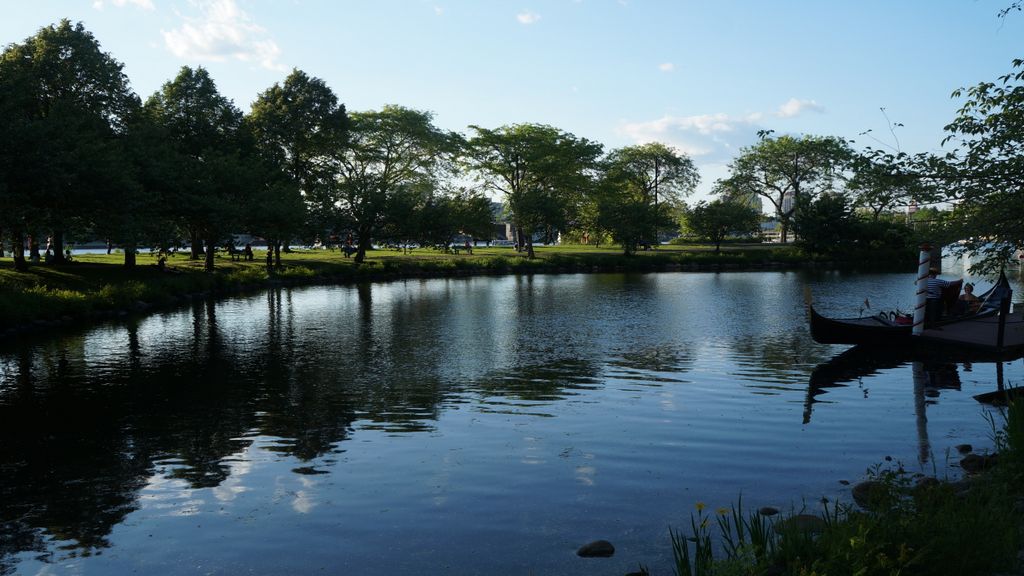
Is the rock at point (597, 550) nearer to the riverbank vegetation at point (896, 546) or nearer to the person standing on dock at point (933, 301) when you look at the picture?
the riverbank vegetation at point (896, 546)

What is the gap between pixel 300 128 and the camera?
237 feet

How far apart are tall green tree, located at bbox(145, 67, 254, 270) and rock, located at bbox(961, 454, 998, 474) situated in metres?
49.2

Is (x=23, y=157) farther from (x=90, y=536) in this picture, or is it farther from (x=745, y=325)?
(x=745, y=325)

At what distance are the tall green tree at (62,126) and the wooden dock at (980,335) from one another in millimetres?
36852

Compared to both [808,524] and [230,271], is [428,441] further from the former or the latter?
[230,271]

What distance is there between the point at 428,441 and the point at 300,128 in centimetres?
6378

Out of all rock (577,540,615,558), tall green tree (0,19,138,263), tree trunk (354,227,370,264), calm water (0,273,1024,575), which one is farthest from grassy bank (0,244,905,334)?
rock (577,540,615,558)

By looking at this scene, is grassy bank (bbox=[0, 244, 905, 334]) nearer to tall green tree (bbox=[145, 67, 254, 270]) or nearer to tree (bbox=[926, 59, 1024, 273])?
tall green tree (bbox=[145, 67, 254, 270])

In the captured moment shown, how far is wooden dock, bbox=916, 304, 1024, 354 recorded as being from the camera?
2345 centimetres

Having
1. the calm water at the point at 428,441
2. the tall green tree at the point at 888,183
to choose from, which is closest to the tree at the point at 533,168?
the calm water at the point at 428,441

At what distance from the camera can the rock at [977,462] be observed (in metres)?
11.4

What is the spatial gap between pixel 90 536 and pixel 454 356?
16.3 meters

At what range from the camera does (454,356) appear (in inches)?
1012

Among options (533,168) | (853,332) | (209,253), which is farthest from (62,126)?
(533,168)
